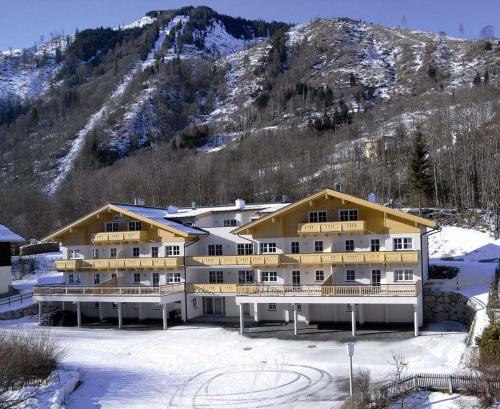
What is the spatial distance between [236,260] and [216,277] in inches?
130

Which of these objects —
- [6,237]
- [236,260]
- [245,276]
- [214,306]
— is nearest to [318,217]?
[236,260]

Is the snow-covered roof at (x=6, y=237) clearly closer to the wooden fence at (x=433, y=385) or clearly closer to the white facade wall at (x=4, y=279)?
the white facade wall at (x=4, y=279)

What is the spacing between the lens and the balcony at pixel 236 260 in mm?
36000

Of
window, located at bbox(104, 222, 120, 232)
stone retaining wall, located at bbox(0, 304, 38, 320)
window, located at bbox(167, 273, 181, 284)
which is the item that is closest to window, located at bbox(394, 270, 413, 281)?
window, located at bbox(167, 273, 181, 284)

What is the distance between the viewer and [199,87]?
173 m

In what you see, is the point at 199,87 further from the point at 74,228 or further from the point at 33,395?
the point at 33,395

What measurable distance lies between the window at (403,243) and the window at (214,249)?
13.6 meters

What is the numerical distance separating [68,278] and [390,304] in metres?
25.7

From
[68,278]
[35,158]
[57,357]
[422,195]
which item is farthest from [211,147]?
[57,357]

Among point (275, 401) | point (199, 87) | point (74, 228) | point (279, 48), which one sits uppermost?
point (279, 48)

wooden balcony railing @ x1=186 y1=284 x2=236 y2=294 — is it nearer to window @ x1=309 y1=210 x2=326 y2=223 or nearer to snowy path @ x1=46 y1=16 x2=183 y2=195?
window @ x1=309 y1=210 x2=326 y2=223

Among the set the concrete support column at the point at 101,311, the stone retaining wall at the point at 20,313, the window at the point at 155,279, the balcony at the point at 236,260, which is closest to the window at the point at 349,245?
the balcony at the point at 236,260

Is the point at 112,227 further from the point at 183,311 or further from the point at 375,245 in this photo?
the point at 375,245

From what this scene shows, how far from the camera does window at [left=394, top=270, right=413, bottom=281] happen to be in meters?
34.0
